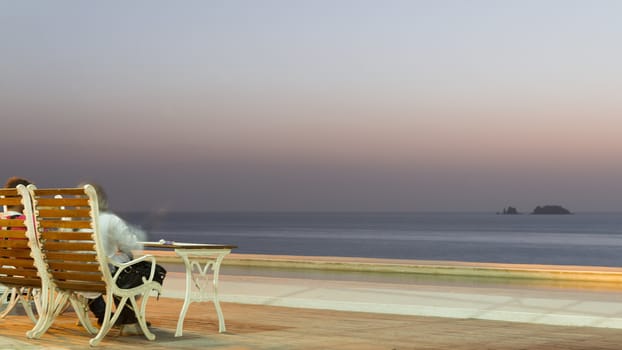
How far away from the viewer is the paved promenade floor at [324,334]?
18.3 feet

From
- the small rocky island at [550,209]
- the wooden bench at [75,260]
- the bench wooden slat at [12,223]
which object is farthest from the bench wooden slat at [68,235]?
the small rocky island at [550,209]

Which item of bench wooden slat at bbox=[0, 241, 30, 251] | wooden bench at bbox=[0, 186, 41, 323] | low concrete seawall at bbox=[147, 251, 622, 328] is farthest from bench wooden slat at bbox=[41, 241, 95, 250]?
low concrete seawall at bbox=[147, 251, 622, 328]

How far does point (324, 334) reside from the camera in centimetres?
609

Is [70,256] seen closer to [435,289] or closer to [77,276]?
[77,276]

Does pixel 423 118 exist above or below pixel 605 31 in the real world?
below

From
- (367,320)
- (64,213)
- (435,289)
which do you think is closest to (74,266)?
(64,213)

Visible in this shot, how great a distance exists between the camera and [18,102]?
32.4 meters

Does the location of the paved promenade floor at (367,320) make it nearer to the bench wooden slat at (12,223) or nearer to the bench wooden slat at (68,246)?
the bench wooden slat at (68,246)

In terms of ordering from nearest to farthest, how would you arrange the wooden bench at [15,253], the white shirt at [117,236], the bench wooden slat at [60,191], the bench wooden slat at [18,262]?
the bench wooden slat at [60,191], the white shirt at [117,236], the wooden bench at [15,253], the bench wooden slat at [18,262]

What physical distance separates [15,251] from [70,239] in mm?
784

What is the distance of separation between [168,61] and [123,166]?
1953cm

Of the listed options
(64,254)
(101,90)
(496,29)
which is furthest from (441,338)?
(101,90)

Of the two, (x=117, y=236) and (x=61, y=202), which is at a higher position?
(x=61, y=202)

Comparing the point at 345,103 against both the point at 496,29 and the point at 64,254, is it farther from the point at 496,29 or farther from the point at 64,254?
the point at 64,254
